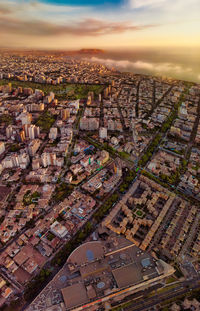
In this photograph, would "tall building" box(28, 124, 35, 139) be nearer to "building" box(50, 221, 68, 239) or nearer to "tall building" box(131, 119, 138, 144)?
"tall building" box(131, 119, 138, 144)

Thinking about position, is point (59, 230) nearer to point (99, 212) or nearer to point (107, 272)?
point (99, 212)

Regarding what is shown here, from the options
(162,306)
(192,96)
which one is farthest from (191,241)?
(192,96)

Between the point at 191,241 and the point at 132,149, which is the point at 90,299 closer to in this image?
the point at 191,241

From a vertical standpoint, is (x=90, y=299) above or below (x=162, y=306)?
above

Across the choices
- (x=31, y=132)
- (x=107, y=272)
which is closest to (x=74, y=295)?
(x=107, y=272)

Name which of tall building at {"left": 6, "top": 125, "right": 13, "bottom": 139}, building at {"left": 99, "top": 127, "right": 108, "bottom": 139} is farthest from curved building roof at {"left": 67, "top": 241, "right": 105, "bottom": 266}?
tall building at {"left": 6, "top": 125, "right": 13, "bottom": 139}

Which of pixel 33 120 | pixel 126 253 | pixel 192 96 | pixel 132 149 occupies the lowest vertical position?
pixel 126 253

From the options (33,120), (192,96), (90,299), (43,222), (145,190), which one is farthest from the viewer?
(192,96)

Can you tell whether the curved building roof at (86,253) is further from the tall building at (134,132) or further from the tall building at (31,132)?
the tall building at (31,132)

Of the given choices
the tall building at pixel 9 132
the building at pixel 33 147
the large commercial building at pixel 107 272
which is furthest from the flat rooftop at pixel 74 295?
the tall building at pixel 9 132
